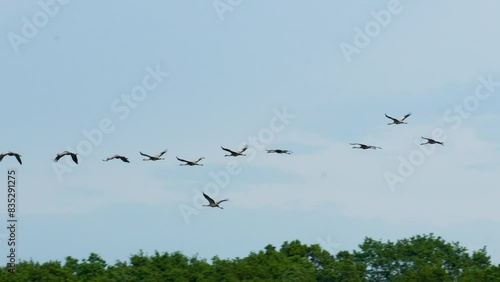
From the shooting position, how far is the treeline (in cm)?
6406

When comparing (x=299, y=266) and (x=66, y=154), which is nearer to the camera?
(x=66, y=154)

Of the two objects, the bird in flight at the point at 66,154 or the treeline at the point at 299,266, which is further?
the treeline at the point at 299,266

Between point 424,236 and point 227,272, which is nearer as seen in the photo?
point 227,272

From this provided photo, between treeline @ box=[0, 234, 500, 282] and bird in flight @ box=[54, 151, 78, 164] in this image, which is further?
treeline @ box=[0, 234, 500, 282]

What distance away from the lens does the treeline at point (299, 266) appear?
6406cm

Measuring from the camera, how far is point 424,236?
7769 cm

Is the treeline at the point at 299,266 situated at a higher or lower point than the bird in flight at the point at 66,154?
higher

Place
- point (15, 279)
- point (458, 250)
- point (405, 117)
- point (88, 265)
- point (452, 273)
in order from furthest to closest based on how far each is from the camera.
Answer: point (458, 250) < point (452, 273) < point (88, 265) < point (15, 279) < point (405, 117)

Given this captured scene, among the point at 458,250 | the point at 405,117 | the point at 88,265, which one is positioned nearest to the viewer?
the point at 405,117

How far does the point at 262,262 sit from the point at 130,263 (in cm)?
Result: 709

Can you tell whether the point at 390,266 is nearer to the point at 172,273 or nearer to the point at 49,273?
the point at 172,273

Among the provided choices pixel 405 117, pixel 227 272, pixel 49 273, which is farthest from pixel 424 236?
pixel 405 117

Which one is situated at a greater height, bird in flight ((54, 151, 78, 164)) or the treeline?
the treeline

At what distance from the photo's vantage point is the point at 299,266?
69750 millimetres
